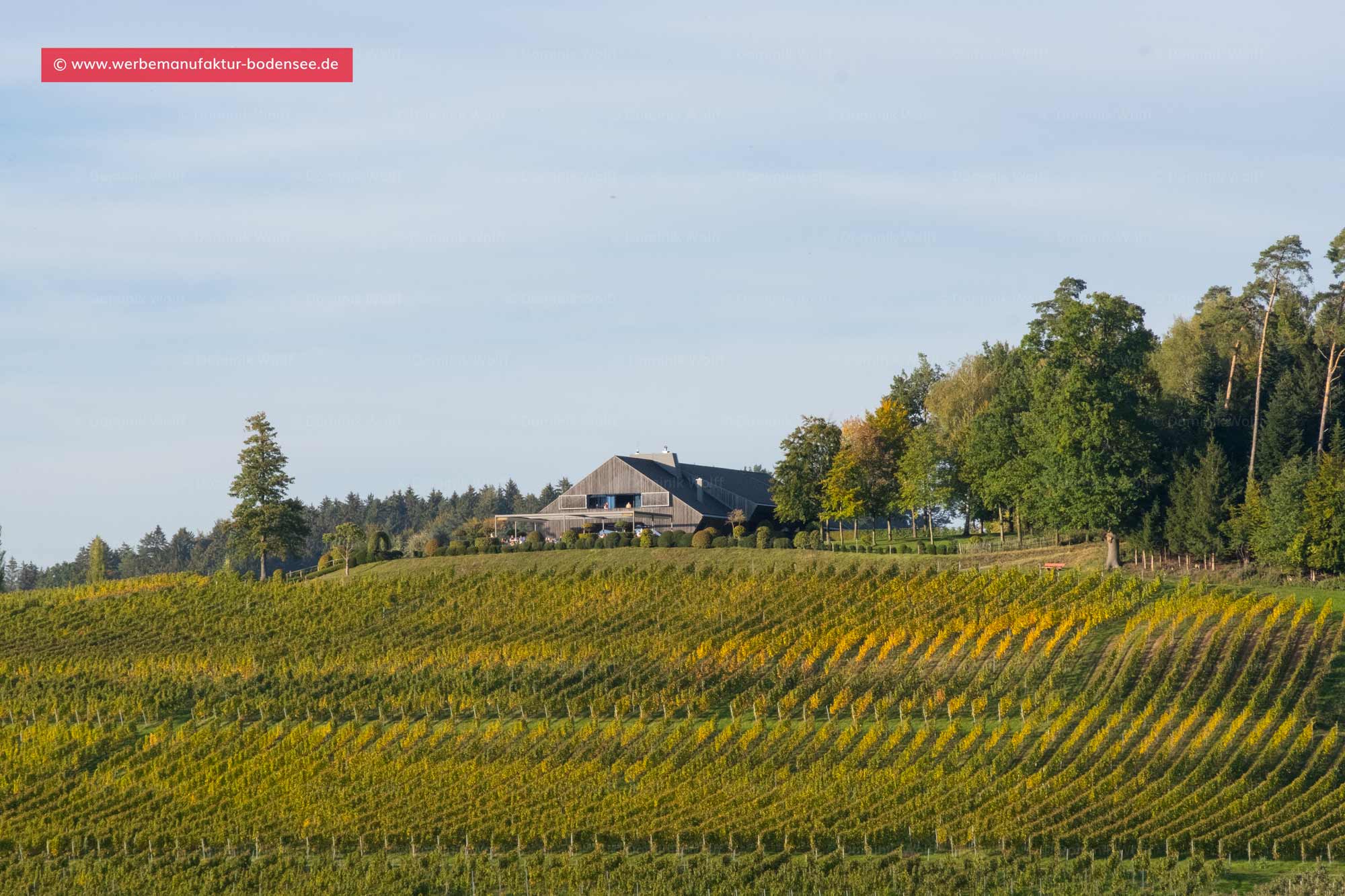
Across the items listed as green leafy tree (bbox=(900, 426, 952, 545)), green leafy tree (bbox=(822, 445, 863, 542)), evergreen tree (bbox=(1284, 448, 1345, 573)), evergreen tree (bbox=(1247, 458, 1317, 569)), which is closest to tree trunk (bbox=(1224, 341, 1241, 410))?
green leafy tree (bbox=(900, 426, 952, 545))

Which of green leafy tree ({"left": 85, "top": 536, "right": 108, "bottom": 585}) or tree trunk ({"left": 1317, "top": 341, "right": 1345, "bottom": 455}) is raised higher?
tree trunk ({"left": 1317, "top": 341, "right": 1345, "bottom": 455})

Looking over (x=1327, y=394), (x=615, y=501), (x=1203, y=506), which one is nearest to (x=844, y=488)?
(x=615, y=501)

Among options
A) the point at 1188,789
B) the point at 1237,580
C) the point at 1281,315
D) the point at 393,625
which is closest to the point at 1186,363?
the point at 1281,315

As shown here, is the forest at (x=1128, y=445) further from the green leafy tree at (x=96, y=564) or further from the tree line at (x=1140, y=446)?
the green leafy tree at (x=96, y=564)

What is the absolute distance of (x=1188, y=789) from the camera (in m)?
32.1

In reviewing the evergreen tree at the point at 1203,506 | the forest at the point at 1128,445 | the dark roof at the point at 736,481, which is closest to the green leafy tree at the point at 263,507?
the forest at the point at 1128,445

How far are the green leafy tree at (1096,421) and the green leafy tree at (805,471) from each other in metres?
15.3

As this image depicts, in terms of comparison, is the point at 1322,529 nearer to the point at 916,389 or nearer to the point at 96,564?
the point at 916,389

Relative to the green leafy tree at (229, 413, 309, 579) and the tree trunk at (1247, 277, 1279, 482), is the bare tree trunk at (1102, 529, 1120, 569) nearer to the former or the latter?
the tree trunk at (1247, 277, 1279, 482)

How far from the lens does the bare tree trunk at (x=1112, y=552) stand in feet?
188

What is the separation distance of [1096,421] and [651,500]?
98.8 ft

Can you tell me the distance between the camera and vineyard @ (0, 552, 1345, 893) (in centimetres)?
2914

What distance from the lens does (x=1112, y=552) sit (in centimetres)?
5762

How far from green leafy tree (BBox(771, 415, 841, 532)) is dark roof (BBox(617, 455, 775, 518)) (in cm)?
673
